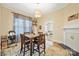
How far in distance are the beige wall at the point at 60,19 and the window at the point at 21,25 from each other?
213mm

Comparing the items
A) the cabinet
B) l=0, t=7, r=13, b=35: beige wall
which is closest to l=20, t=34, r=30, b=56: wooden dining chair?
l=0, t=7, r=13, b=35: beige wall

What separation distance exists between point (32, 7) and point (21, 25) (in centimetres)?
35

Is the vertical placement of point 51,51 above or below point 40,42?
below

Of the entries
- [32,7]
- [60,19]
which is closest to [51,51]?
[60,19]

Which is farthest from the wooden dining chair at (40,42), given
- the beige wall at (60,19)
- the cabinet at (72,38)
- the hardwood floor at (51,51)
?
the cabinet at (72,38)

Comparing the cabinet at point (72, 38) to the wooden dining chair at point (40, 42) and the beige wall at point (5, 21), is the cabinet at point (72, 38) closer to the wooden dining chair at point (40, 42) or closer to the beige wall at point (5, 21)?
the wooden dining chair at point (40, 42)

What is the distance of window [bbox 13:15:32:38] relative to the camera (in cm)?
201

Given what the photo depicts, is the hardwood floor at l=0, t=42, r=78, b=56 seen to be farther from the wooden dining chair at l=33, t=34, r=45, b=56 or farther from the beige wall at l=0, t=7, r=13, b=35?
the beige wall at l=0, t=7, r=13, b=35

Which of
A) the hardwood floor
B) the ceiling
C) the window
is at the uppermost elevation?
the ceiling

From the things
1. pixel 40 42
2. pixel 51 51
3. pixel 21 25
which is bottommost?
pixel 51 51

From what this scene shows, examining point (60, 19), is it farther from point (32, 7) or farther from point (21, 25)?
point (21, 25)

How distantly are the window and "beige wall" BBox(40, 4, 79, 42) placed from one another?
0.70ft

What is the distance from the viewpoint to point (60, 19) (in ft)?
6.58

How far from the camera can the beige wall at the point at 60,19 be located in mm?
1970
